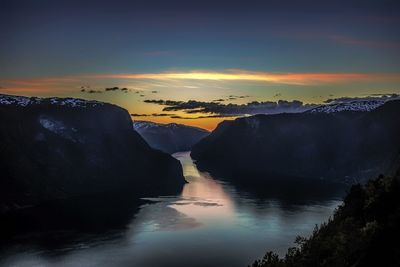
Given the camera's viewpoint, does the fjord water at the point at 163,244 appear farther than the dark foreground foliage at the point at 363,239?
Yes

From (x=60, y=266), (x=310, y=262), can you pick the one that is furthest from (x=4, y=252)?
(x=310, y=262)

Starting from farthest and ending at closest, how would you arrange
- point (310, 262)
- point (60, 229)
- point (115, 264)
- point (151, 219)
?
1. point (151, 219)
2. point (60, 229)
3. point (115, 264)
4. point (310, 262)

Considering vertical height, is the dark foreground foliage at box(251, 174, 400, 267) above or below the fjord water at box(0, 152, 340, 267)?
above

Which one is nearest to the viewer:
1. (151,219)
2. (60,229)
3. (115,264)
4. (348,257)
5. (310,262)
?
(348,257)

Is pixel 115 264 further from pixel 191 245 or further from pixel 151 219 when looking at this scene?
pixel 151 219

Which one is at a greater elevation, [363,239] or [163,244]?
[363,239]

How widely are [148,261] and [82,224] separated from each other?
61.7 m

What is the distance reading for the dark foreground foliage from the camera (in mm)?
47250

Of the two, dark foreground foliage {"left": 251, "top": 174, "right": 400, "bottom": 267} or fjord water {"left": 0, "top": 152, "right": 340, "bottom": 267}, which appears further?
fjord water {"left": 0, "top": 152, "right": 340, "bottom": 267}

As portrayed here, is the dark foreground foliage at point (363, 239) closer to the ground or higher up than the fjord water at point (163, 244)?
higher up

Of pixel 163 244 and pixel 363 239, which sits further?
pixel 163 244

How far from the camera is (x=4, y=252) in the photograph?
477 feet

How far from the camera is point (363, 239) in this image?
177 ft

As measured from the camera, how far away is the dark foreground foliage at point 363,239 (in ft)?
155
